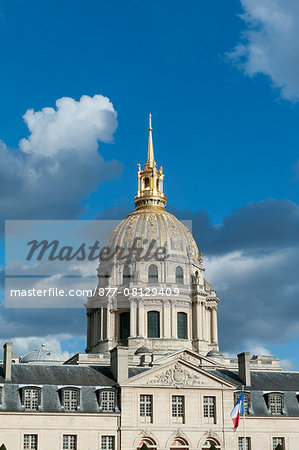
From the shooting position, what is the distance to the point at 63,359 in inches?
5536

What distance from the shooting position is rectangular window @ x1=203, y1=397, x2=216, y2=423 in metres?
77.6

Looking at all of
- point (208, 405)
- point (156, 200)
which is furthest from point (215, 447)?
point (156, 200)

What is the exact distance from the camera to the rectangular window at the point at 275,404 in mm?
78875

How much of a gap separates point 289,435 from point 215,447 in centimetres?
775

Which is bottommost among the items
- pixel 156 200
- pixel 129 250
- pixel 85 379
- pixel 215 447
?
pixel 215 447

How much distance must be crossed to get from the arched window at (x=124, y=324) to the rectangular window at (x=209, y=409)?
46.0 meters

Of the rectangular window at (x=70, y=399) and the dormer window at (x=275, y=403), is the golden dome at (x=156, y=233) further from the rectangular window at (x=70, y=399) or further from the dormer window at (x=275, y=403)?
the rectangular window at (x=70, y=399)

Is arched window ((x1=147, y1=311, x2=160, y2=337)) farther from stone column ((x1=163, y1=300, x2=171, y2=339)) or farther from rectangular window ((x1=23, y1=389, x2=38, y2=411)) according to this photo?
rectangular window ((x1=23, y1=389, x2=38, y2=411))

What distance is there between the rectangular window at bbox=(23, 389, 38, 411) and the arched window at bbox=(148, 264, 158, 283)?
53576 mm

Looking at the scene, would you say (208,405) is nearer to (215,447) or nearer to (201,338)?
(215,447)

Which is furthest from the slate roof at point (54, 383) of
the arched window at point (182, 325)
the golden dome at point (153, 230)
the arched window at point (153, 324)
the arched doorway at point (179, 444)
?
the golden dome at point (153, 230)

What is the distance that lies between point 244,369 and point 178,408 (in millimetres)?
7762

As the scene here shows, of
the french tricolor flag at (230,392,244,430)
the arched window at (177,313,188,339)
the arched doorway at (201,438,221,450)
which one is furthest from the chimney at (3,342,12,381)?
the arched window at (177,313,188,339)

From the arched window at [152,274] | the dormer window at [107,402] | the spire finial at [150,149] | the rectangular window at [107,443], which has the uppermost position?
the spire finial at [150,149]
